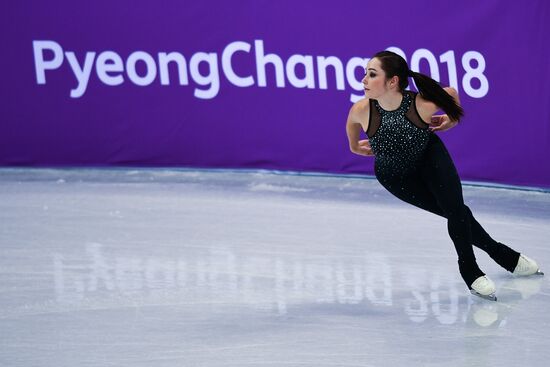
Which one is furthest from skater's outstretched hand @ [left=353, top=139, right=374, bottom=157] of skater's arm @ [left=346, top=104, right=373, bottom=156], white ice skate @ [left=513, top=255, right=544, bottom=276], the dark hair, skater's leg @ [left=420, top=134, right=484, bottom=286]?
white ice skate @ [left=513, top=255, right=544, bottom=276]

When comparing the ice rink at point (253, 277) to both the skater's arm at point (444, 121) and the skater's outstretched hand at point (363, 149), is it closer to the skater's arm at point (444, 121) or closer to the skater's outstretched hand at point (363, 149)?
the skater's outstretched hand at point (363, 149)

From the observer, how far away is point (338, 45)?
8.91 meters

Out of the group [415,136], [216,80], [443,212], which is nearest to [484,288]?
[443,212]

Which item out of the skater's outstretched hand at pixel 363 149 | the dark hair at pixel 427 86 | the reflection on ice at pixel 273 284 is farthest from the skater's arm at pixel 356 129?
the reflection on ice at pixel 273 284

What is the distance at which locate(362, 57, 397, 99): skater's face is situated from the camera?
5.46 meters

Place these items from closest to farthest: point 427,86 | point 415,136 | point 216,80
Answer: point 427,86 < point 415,136 < point 216,80

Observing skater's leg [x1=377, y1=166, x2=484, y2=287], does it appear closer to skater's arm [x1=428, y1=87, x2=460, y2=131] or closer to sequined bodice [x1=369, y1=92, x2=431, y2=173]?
sequined bodice [x1=369, y1=92, x2=431, y2=173]

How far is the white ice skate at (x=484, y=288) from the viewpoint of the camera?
18.2 feet

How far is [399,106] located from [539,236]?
2004mm

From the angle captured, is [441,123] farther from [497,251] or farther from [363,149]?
[497,251]

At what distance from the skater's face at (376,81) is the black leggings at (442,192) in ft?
1.20

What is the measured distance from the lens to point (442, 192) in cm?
551

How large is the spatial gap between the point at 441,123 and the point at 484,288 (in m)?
0.83

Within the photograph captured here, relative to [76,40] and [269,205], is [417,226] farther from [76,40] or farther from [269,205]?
[76,40]
